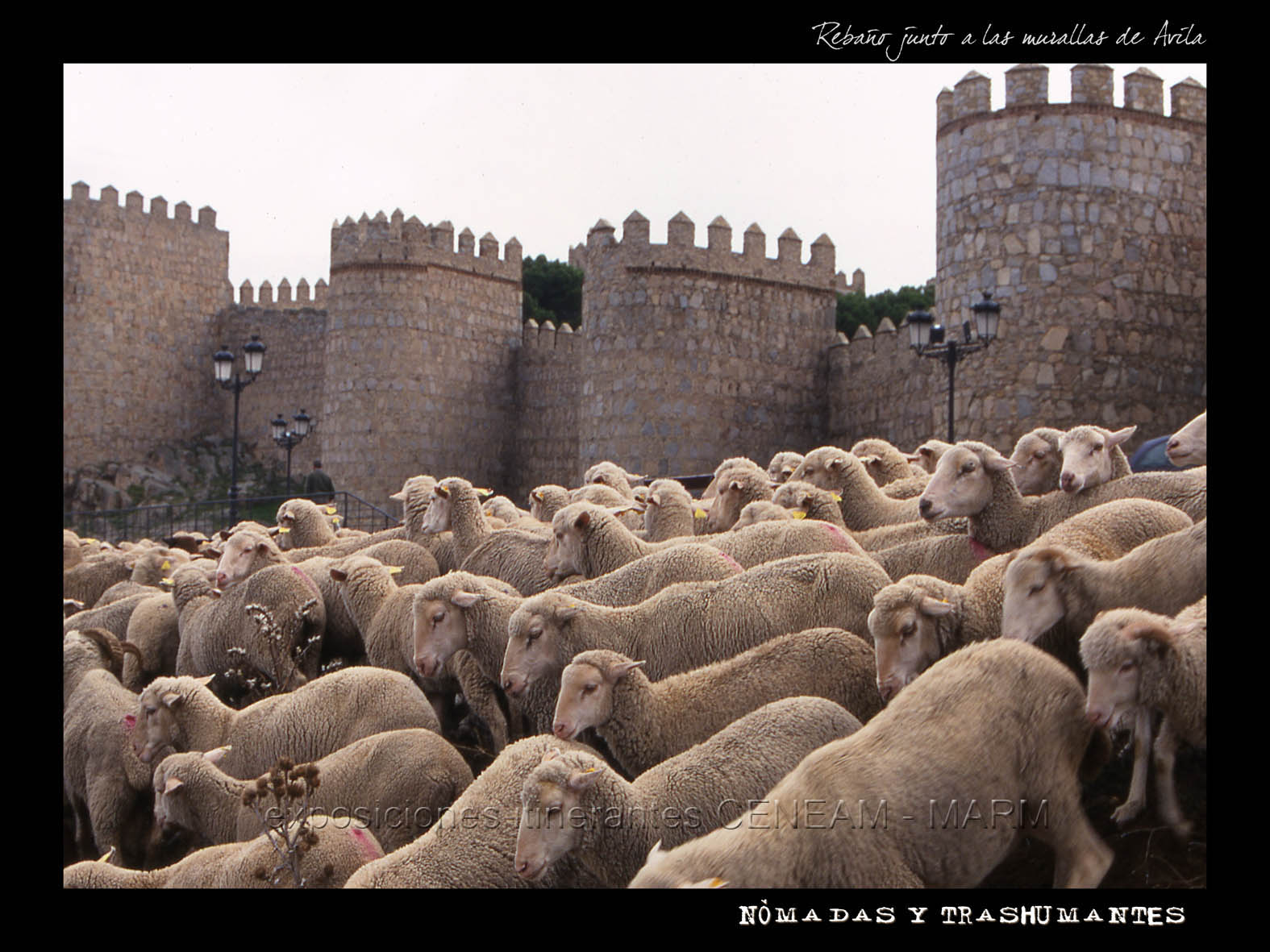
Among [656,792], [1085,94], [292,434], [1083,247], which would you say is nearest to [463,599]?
[656,792]

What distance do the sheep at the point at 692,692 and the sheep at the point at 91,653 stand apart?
13.4 feet

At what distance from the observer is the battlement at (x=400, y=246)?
88.5ft

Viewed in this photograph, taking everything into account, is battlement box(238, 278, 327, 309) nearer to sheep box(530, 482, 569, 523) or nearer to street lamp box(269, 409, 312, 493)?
street lamp box(269, 409, 312, 493)

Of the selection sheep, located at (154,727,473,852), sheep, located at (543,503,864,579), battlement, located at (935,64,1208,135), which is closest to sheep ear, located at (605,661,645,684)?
sheep, located at (154,727,473,852)

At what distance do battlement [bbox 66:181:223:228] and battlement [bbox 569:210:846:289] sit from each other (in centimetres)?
1484

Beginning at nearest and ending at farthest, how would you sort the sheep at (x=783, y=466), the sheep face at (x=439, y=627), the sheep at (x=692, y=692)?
1. the sheep at (x=692, y=692)
2. the sheep face at (x=439, y=627)
3. the sheep at (x=783, y=466)

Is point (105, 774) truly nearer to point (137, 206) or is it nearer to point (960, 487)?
point (960, 487)

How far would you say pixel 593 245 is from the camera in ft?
76.6

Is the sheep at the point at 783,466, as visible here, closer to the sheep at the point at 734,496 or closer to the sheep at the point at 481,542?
the sheep at the point at 734,496

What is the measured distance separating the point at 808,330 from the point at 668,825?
64.7 ft

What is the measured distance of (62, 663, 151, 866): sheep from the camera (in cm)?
706

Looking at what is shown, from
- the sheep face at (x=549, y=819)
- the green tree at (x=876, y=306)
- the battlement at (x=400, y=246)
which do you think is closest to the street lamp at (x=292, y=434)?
the battlement at (x=400, y=246)

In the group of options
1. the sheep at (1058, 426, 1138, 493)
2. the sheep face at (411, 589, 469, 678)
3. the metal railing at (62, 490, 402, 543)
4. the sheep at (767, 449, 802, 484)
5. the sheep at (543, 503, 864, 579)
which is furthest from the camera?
the metal railing at (62, 490, 402, 543)
